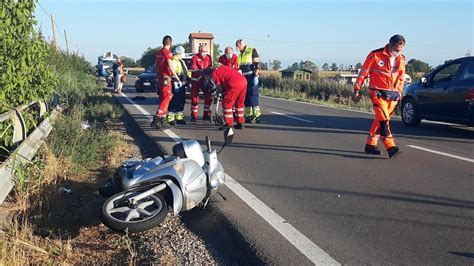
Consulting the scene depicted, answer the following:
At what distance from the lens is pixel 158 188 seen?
4934mm

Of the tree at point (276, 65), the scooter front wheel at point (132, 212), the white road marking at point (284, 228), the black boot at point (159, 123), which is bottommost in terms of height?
the tree at point (276, 65)

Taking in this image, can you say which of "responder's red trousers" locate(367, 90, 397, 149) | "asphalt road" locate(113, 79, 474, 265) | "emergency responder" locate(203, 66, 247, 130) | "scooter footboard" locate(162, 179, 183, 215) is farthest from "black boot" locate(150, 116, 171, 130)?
"scooter footboard" locate(162, 179, 183, 215)

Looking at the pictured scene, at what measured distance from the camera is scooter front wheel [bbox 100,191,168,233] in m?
4.50

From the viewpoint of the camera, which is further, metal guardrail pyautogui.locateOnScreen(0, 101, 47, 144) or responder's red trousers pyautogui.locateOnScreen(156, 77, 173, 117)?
responder's red trousers pyautogui.locateOnScreen(156, 77, 173, 117)

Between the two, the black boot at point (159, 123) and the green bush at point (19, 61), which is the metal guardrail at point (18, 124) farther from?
the black boot at point (159, 123)

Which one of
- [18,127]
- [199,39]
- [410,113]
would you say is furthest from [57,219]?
[199,39]

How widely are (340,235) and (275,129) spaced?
23.5 ft

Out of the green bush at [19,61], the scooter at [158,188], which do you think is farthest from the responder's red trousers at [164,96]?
the scooter at [158,188]

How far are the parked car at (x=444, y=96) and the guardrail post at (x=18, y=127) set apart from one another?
8574mm

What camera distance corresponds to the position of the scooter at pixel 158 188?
15.3ft

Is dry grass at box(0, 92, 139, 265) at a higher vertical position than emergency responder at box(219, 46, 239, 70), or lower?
lower

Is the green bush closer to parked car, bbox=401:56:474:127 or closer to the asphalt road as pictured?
the asphalt road

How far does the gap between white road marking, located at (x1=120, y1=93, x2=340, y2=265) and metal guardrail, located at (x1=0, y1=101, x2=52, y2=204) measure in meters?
2.49

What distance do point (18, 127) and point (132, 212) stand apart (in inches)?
108
